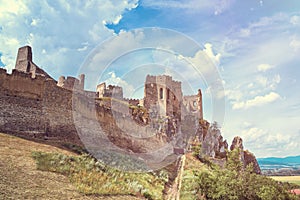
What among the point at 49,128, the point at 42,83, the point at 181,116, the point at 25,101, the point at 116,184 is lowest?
the point at 116,184

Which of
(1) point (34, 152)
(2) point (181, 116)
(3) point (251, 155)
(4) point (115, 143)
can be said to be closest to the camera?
(1) point (34, 152)

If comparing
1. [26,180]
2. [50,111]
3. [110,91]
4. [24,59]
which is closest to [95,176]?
[26,180]

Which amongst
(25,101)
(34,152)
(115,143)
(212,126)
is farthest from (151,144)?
(212,126)

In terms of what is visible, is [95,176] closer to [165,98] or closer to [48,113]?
[48,113]

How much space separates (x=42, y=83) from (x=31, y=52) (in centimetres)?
985

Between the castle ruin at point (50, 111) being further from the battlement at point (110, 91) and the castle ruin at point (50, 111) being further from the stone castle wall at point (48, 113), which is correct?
the battlement at point (110, 91)

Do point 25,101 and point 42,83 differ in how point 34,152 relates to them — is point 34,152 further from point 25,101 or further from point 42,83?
point 42,83

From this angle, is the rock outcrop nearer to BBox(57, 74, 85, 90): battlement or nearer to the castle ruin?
the castle ruin

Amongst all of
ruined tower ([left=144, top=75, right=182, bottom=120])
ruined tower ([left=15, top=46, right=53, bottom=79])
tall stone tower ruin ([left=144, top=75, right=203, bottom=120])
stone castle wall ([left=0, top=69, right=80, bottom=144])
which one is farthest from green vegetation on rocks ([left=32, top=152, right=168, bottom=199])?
ruined tower ([left=144, top=75, right=182, bottom=120])

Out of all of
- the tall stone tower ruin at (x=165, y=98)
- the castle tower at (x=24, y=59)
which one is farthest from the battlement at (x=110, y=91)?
the castle tower at (x=24, y=59)

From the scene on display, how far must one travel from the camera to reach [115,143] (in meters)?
30.0

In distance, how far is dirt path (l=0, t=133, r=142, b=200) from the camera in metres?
10.7

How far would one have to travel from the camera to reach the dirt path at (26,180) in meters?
10.7

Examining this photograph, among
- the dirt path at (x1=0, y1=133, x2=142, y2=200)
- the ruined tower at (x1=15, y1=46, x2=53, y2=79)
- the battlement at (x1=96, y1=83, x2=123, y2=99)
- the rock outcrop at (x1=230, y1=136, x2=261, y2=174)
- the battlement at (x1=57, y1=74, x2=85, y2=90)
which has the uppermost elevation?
the battlement at (x1=96, y1=83, x2=123, y2=99)
